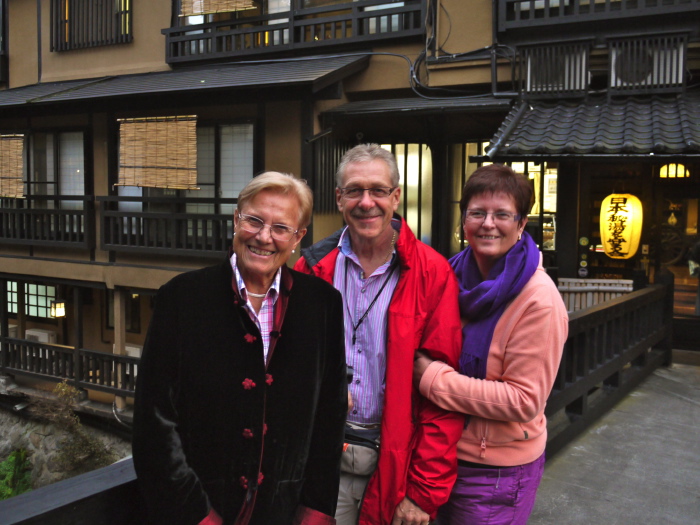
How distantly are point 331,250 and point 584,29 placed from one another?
25.3 feet

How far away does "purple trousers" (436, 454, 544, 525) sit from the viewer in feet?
7.99

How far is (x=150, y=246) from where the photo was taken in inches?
490

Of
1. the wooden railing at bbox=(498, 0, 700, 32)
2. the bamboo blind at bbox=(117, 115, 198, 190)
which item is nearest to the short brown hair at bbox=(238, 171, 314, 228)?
the wooden railing at bbox=(498, 0, 700, 32)

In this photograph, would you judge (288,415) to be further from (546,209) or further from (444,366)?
(546,209)

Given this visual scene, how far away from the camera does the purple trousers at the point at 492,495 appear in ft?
7.99

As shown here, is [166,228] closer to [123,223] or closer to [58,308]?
[123,223]

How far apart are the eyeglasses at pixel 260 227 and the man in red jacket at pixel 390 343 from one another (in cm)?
48

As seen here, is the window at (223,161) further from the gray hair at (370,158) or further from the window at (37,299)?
the gray hair at (370,158)

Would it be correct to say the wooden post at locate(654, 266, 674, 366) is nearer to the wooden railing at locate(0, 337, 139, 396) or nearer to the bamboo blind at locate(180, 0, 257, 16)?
the bamboo blind at locate(180, 0, 257, 16)

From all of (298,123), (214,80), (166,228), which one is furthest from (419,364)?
(166,228)

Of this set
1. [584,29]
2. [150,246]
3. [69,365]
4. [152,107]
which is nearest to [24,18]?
[152,107]

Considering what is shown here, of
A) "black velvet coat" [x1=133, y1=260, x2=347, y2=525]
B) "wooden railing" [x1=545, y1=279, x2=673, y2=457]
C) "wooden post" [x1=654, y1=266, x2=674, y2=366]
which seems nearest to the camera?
"black velvet coat" [x1=133, y1=260, x2=347, y2=525]

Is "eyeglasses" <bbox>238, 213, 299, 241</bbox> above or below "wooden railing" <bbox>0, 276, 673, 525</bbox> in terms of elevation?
above

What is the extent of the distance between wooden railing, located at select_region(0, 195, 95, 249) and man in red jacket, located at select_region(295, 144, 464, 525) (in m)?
11.9
